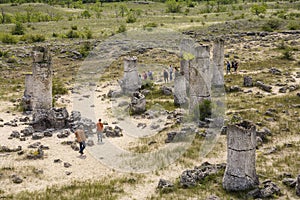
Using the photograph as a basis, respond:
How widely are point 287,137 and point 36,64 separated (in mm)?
14073

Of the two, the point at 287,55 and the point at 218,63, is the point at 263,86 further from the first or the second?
the point at 287,55

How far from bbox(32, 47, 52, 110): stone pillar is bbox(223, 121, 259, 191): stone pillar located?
13.1 metres

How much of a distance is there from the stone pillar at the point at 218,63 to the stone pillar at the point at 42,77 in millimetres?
12692

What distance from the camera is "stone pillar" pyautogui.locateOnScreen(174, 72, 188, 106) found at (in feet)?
88.4

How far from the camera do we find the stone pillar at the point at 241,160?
14.4 meters

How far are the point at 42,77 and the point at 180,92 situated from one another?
8698mm

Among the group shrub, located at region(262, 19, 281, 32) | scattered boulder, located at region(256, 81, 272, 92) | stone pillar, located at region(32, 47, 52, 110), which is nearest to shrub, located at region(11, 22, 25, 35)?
shrub, located at region(262, 19, 281, 32)

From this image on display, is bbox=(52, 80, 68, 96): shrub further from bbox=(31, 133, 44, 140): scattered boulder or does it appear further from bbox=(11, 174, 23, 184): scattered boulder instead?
bbox=(11, 174, 23, 184): scattered boulder

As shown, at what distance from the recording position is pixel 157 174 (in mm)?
16422

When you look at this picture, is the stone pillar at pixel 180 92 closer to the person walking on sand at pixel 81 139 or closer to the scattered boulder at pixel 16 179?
the person walking on sand at pixel 81 139

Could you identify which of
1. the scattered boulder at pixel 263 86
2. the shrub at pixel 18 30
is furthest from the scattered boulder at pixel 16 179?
the shrub at pixel 18 30

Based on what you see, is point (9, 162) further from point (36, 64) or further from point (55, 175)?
point (36, 64)

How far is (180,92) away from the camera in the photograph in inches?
1062

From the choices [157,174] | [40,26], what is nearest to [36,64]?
[157,174]
